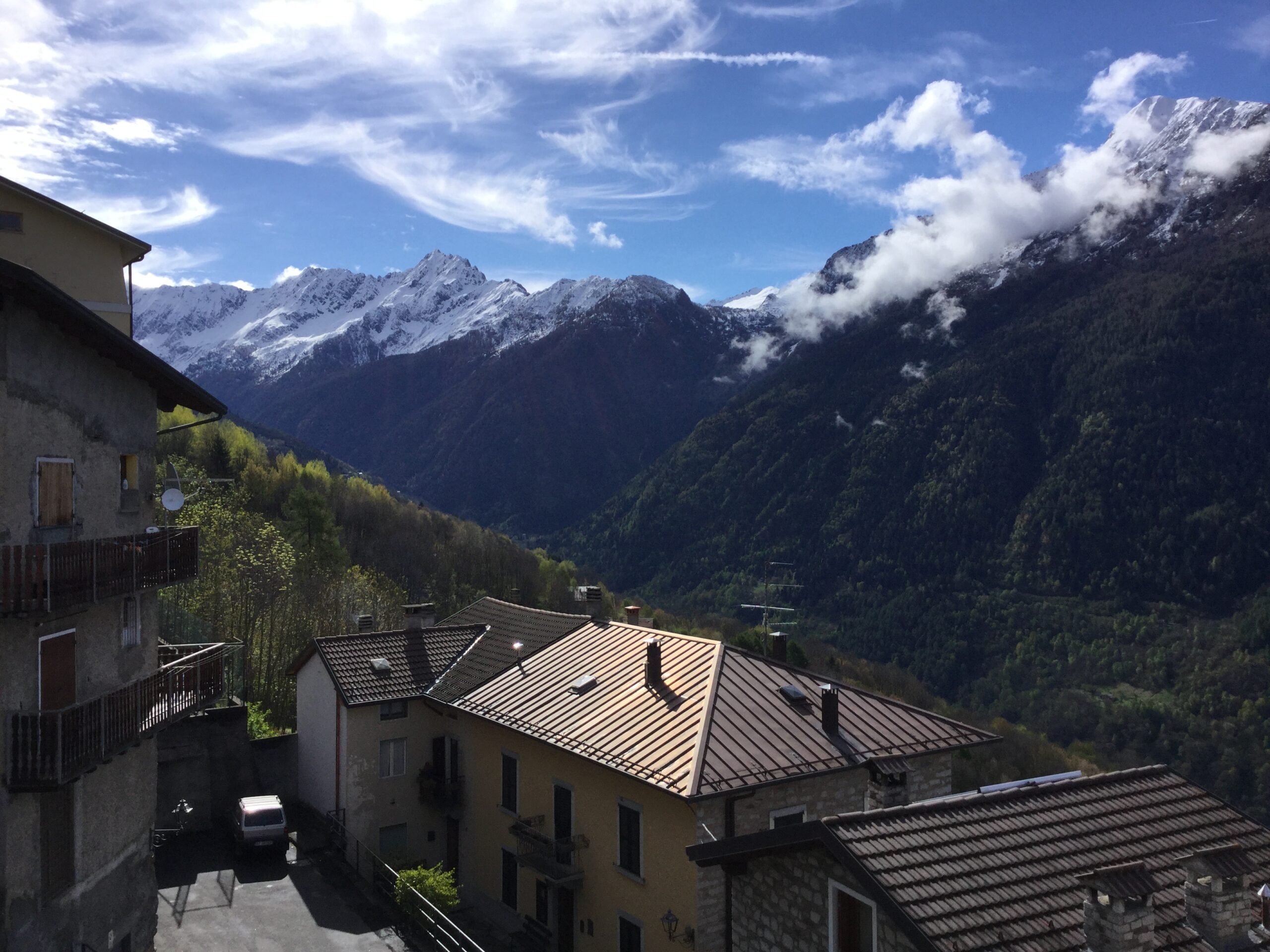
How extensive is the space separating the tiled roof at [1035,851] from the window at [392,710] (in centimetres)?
1891

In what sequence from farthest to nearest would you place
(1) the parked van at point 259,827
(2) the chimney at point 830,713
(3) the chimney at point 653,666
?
1. (1) the parked van at point 259,827
2. (3) the chimney at point 653,666
3. (2) the chimney at point 830,713

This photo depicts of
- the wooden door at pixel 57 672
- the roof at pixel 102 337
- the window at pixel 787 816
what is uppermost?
the roof at pixel 102 337

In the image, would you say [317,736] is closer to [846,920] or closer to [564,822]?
[564,822]

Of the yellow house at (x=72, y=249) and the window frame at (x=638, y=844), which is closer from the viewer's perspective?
the yellow house at (x=72, y=249)

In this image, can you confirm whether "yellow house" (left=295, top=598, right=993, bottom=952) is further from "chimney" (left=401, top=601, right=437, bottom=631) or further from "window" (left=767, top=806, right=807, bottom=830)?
"chimney" (left=401, top=601, right=437, bottom=631)

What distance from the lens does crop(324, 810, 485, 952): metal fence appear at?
2189cm

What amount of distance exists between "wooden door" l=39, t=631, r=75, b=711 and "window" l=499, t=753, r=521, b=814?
1175 cm

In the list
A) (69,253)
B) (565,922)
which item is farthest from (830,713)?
(69,253)

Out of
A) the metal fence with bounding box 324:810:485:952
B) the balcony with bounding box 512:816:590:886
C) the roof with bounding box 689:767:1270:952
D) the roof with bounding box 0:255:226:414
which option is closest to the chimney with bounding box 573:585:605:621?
the balcony with bounding box 512:816:590:886

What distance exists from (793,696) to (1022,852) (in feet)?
36.7

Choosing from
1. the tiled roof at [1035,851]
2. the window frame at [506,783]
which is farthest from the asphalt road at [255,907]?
the tiled roof at [1035,851]

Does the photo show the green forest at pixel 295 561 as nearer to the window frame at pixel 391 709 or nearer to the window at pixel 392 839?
the window frame at pixel 391 709

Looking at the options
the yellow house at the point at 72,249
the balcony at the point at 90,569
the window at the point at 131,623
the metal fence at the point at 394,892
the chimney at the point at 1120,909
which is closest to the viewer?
the chimney at the point at 1120,909

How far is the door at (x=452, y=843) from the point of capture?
92.7 feet
